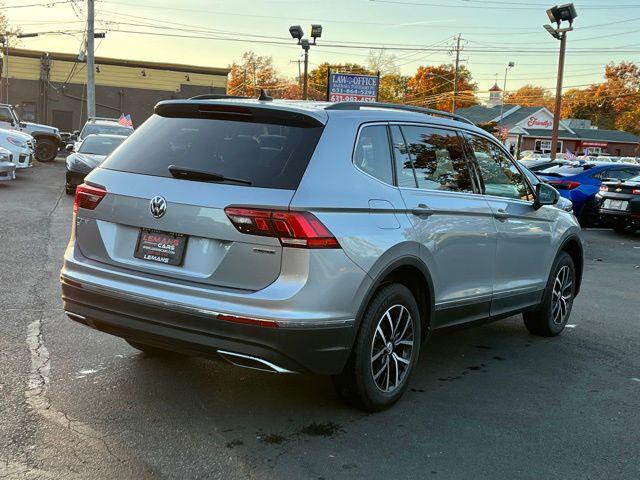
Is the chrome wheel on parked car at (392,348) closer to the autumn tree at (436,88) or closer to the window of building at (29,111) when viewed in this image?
the window of building at (29,111)

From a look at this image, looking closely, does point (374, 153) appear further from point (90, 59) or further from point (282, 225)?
point (90, 59)

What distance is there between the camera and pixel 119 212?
403 centimetres

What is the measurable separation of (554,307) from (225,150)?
3781 mm

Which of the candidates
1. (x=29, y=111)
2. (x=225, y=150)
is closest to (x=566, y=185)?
(x=225, y=150)

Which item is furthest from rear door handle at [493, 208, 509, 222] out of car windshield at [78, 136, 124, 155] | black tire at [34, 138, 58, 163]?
black tire at [34, 138, 58, 163]

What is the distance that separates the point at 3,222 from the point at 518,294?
29.4ft

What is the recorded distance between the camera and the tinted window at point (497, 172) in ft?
17.8

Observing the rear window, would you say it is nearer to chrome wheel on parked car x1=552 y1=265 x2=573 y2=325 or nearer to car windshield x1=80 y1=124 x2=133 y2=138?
chrome wheel on parked car x1=552 y1=265 x2=573 y2=325

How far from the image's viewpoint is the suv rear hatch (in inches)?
145

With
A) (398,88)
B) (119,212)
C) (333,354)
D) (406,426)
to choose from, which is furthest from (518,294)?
(398,88)

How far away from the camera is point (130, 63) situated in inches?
1877

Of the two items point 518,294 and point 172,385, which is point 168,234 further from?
point 518,294

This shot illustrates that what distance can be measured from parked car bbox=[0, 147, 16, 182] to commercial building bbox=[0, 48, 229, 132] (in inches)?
1214

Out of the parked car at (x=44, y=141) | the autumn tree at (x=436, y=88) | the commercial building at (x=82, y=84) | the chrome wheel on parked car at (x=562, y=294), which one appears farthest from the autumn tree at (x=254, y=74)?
the chrome wheel on parked car at (x=562, y=294)
